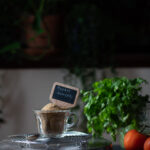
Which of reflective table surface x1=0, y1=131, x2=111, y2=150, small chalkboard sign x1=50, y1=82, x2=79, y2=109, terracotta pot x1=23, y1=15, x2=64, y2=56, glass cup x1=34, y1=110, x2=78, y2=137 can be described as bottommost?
reflective table surface x1=0, y1=131, x2=111, y2=150

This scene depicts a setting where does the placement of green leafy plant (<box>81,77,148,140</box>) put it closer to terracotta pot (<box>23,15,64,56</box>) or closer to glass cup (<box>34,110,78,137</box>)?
glass cup (<box>34,110,78,137</box>)

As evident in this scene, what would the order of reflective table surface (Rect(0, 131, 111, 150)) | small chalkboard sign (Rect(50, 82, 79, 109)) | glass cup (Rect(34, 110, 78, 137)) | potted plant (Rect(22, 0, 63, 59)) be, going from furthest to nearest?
potted plant (Rect(22, 0, 63, 59)), small chalkboard sign (Rect(50, 82, 79, 109)), glass cup (Rect(34, 110, 78, 137)), reflective table surface (Rect(0, 131, 111, 150))

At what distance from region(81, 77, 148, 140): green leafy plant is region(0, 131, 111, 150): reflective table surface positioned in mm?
87

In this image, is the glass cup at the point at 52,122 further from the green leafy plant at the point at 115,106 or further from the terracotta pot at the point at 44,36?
the terracotta pot at the point at 44,36

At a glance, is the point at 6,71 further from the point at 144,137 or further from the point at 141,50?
the point at 144,137

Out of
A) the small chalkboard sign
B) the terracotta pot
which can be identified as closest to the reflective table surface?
the small chalkboard sign

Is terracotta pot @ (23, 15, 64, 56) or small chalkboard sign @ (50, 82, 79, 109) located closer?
small chalkboard sign @ (50, 82, 79, 109)

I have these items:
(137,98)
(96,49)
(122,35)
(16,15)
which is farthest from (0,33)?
(137,98)

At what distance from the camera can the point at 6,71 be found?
248 centimetres

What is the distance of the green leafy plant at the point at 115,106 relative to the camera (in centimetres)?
115

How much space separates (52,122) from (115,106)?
0.71ft

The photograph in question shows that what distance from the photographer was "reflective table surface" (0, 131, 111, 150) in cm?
100

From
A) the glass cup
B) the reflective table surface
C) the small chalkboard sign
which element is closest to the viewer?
the reflective table surface

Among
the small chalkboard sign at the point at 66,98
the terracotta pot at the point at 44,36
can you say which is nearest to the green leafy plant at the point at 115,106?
the small chalkboard sign at the point at 66,98
